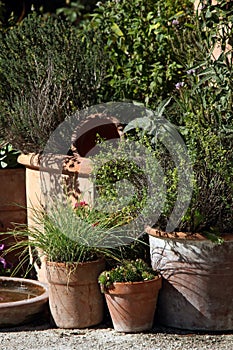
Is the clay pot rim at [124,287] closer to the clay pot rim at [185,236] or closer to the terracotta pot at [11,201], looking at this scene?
the clay pot rim at [185,236]

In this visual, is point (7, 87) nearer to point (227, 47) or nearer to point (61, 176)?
A: point (61, 176)

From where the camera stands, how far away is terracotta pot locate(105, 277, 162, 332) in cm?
435

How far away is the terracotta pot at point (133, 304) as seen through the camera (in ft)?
14.3

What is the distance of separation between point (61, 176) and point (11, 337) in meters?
1.12

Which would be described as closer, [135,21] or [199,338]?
[199,338]

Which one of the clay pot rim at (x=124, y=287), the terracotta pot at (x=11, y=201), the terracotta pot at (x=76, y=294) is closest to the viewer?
the clay pot rim at (x=124, y=287)

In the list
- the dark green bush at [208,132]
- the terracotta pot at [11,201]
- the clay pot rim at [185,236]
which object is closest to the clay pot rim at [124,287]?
the clay pot rim at [185,236]

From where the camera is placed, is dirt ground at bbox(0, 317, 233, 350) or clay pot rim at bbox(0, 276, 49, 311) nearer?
dirt ground at bbox(0, 317, 233, 350)

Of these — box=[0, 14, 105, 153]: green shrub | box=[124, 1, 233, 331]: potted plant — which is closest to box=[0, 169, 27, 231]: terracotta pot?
box=[0, 14, 105, 153]: green shrub

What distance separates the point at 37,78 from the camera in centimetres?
543

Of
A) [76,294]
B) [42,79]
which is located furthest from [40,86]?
[76,294]

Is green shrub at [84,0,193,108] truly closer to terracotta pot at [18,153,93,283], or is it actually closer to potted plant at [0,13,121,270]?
potted plant at [0,13,121,270]

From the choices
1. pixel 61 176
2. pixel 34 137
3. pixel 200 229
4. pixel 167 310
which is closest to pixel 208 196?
pixel 200 229

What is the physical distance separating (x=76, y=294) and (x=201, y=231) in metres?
0.78
